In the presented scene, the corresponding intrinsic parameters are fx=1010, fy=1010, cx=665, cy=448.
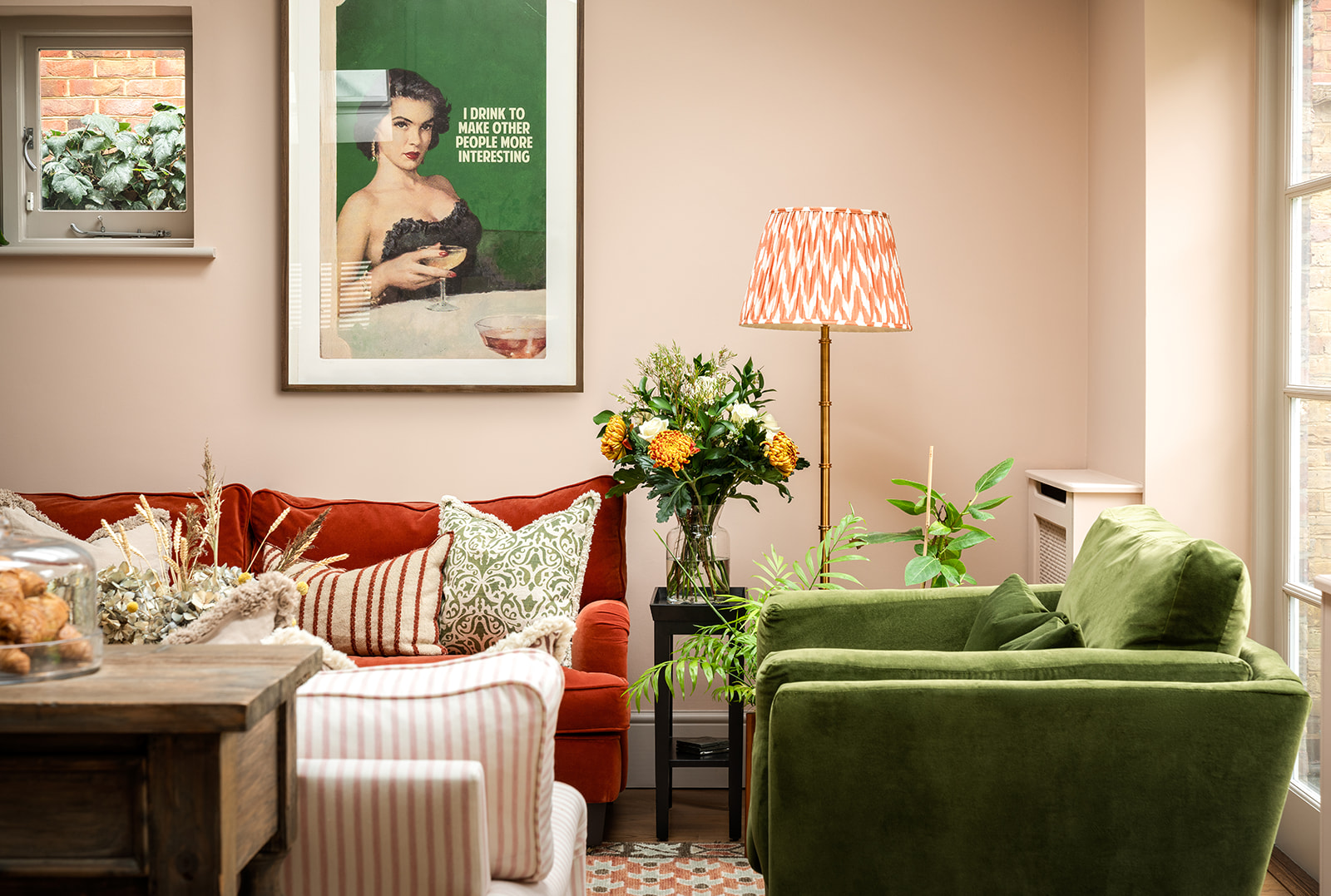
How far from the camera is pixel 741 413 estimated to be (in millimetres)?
2596

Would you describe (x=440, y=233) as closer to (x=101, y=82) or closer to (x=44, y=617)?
(x=101, y=82)

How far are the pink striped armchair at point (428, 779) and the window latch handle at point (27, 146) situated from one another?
9.34 feet

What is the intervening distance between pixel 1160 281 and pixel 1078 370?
21.3 inches

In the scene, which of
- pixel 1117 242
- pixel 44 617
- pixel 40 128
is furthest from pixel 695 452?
pixel 40 128

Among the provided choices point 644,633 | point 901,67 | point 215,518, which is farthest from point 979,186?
point 215,518

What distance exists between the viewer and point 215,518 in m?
1.67

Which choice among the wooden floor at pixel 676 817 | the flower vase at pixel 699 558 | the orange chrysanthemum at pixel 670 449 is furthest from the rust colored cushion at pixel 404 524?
the wooden floor at pixel 676 817

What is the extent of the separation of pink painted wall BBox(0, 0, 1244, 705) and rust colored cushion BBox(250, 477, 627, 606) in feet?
0.72

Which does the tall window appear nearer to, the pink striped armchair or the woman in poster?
the pink striped armchair

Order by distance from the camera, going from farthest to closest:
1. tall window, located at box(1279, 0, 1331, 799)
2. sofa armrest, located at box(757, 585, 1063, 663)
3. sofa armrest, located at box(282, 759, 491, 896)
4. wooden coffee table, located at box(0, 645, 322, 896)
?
tall window, located at box(1279, 0, 1331, 799)
sofa armrest, located at box(757, 585, 1063, 663)
sofa armrest, located at box(282, 759, 491, 896)
wooden coffee table, located at box(0, 645, 322, 896)

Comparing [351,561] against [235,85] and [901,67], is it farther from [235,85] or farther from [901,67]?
[901,67]

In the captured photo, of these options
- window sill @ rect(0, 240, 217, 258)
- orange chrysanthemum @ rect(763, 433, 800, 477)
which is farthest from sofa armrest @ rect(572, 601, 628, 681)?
window sill @ rect(0, 240, 217, 258)

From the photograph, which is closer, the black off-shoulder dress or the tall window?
the tall window

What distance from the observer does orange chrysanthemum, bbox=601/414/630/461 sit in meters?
2.65
